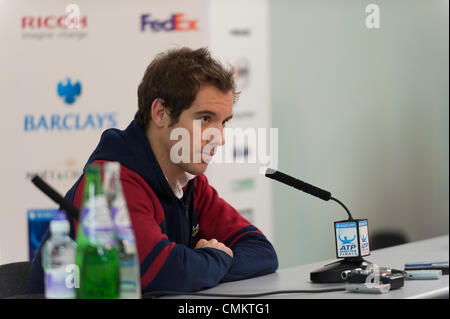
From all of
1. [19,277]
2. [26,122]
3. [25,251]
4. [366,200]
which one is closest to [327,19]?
[366,200]

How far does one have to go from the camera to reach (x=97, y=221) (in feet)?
2.61

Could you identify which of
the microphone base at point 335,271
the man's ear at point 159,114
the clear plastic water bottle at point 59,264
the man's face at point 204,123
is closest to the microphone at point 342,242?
the microphone base at point 335,271

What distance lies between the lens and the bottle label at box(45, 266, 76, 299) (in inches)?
35.1

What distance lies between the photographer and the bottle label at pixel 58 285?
2.92 ft

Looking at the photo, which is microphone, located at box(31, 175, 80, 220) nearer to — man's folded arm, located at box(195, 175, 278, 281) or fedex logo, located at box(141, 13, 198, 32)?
man's folded arm, located at box(195, 175, 278, 281)

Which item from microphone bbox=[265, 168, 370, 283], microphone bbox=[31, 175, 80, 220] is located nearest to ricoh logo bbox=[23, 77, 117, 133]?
microphone bbox=[265, 168, 370, 283]

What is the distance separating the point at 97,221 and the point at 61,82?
2123 millimetres

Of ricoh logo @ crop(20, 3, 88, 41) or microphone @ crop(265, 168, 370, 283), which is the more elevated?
ricoh logo @ crop(20, 3, 88, 41)

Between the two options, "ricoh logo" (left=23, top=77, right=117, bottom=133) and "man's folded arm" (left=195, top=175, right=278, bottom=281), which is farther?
"ricoh logo" (left=23, top=77, right=117, bottom=133)

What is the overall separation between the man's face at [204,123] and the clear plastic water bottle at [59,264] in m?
0.49

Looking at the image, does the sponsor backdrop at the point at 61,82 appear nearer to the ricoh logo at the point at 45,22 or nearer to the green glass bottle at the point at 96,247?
the ricoh logo at the point at 45,22

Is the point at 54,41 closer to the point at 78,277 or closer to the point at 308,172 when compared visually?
the point at 308,172

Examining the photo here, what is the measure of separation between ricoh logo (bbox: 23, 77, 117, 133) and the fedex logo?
0.40 m

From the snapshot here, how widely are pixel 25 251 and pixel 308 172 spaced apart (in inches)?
61.2
